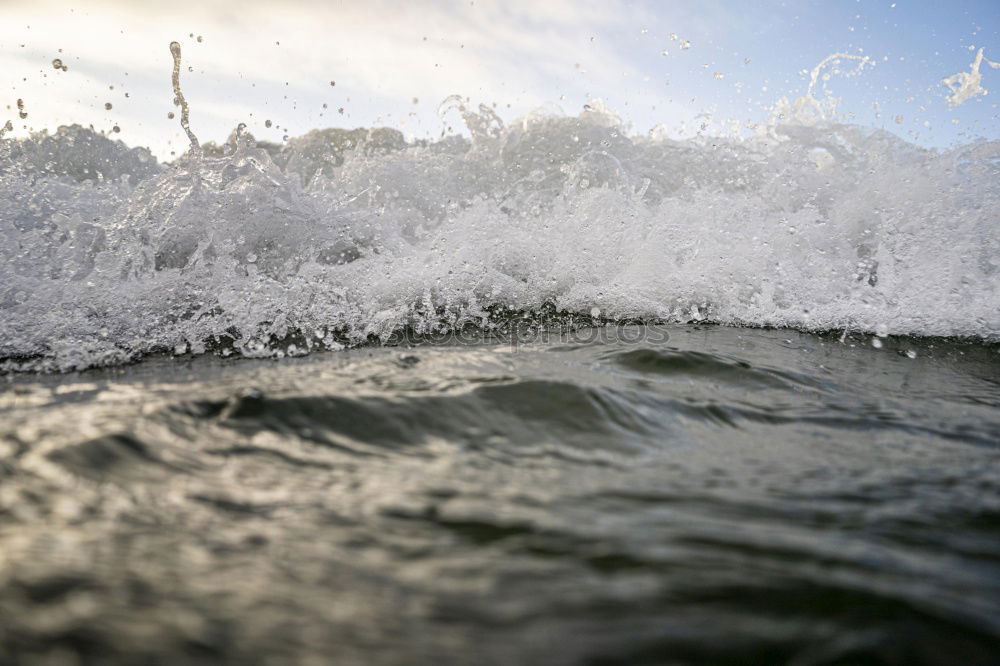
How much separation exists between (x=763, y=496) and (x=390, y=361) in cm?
166

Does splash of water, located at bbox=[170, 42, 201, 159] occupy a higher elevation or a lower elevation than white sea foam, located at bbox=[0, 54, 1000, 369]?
higher

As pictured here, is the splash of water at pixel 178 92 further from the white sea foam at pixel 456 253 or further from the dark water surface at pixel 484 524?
the dark water surface at pixel 484 524

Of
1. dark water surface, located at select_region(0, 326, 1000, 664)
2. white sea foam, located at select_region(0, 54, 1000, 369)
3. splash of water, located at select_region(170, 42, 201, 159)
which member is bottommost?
dark water surface, located at select_region(0, 326, 1000, 664)

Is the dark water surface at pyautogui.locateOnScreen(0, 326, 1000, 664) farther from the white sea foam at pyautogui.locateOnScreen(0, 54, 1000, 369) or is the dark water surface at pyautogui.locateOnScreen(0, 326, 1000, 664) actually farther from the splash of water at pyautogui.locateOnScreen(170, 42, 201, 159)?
the splash of water at pyautogui.locateOnScreen(170, 42, 201, 159)

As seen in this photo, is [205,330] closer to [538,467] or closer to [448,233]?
[448,233]

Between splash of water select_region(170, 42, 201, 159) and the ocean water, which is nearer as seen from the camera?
the ocean water

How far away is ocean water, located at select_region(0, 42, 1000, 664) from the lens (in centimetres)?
95

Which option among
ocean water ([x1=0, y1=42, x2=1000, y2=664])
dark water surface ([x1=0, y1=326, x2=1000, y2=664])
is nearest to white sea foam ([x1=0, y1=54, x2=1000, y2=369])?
ocean water ([x1=0, y1=42, x2=1000, y2=664])

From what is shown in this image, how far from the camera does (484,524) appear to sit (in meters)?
1.22

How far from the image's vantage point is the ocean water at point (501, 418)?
0.95 m

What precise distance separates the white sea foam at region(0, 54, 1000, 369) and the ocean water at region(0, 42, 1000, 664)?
0.09ft

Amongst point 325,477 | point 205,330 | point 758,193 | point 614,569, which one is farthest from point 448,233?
point 614,569

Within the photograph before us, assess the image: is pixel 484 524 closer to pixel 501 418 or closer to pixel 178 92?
pixel 501 418

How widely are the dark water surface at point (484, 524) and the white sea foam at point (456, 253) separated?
3.87ft
